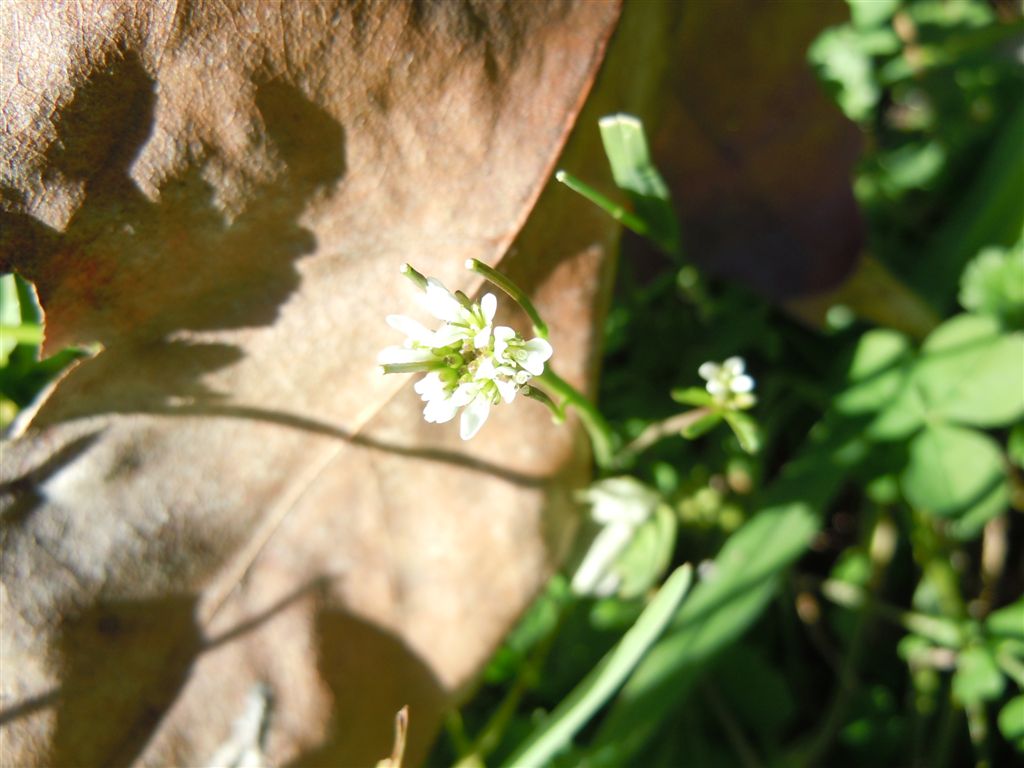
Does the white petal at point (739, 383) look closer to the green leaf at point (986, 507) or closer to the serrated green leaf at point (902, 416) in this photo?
the serrated green leaf at point (902, 416)

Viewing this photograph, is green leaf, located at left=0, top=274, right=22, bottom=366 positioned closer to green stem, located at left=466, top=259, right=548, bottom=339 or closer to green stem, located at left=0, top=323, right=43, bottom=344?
green stem, located at left=0, top=323, right=43, bottom=344

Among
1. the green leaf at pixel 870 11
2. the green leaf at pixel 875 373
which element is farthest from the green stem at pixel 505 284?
the green leaf at pixel 870 11

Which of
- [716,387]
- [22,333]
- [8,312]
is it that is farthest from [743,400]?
[8,312]

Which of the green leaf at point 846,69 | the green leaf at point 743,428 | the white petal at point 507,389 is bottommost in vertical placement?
the green leaf at point 743,428

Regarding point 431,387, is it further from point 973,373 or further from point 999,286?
point 999,286

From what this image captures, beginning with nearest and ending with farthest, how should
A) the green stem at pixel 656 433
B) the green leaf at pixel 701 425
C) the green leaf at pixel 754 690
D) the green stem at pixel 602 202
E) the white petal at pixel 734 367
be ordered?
the green stem at pixel 602 202, the green leaf at pixel 701 425, the white petal at pixel 734 367, the green stem at pixel 656 433, the green leaf at pixel 754 690

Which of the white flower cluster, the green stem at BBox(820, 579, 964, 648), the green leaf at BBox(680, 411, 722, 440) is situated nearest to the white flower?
the white flower cluster
